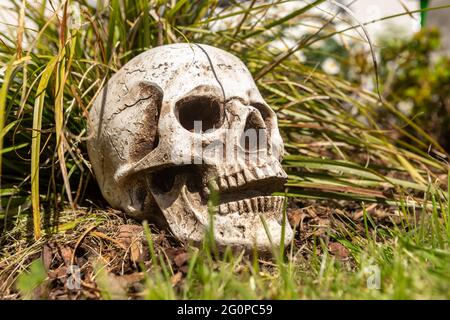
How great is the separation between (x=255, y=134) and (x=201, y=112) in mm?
249

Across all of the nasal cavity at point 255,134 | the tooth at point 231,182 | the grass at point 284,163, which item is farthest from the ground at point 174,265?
the nasal cavity at point 255,134

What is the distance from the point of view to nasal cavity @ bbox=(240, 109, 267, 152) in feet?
7.48

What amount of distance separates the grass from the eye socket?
1.39 ft

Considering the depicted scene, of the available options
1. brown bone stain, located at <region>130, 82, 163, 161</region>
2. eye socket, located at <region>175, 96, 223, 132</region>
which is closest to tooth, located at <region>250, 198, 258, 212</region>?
eye socket, located at <region>175, 96, 223, 132</region>

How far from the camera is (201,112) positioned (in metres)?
2.37

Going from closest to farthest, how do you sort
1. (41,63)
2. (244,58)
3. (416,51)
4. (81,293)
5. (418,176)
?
(81,293) < (41,63) < (418,176) < (244,58) < (416,51)

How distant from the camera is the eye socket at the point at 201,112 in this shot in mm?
2273

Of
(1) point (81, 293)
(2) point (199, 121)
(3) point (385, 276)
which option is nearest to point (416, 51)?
(2) point (199, 121)

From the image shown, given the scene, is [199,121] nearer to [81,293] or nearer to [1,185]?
[81,293]

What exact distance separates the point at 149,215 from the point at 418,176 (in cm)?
149

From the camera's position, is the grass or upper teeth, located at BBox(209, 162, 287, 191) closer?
the grass

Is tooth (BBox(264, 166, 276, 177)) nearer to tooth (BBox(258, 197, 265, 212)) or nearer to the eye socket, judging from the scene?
tooth (BBox(258, 197, 265, 212))

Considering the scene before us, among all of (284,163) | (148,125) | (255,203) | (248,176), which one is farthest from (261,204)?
(284,163)

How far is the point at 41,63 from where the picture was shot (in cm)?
273
